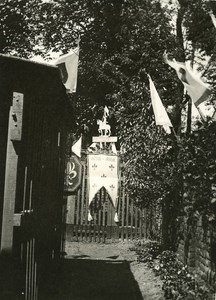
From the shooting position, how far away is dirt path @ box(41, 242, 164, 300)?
7.49 m

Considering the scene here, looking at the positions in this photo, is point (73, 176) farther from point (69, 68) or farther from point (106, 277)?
point (106, 277)

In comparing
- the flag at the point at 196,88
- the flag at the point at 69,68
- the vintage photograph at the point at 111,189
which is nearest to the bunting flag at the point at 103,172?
the vintage photograph at the point at 111,189

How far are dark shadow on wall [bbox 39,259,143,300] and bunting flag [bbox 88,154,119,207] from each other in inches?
83.8

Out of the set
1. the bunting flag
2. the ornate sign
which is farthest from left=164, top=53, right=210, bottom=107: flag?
the bunting flag

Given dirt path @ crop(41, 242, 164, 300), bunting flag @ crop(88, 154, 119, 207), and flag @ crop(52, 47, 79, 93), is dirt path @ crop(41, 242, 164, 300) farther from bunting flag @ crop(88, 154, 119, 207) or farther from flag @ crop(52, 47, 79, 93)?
flag @ crop(52, 47, 79, 93)

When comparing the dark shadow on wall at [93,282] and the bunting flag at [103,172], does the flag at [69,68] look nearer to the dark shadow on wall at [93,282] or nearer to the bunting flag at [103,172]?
the bunting flag at [103,172]

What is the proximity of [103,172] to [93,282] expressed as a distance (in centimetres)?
427

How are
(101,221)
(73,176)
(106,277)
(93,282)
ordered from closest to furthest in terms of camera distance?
(93,282), (106,277), (73,176), (101,221)

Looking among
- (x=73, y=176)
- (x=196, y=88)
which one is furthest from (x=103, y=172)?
(x=196, y=88)

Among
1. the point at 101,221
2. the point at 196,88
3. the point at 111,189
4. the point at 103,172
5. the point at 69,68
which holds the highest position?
the point at 69,68

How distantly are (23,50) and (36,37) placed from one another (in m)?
1.00

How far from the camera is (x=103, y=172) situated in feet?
40.9

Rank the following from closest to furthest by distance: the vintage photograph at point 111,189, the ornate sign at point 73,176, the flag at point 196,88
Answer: the vintage photograph at point 111,189
the flag at point 196,88
the ornate sign at point 73,176

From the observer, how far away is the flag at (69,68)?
9570 mm
